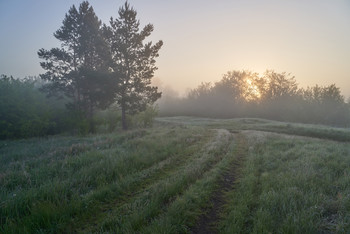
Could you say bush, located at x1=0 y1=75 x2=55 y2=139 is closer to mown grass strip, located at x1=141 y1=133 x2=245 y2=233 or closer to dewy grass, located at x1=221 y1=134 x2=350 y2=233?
mown grass strip, located at x1=141 y1=133 x2=245 y2=233

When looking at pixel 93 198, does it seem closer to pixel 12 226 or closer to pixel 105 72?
pixel 12 226

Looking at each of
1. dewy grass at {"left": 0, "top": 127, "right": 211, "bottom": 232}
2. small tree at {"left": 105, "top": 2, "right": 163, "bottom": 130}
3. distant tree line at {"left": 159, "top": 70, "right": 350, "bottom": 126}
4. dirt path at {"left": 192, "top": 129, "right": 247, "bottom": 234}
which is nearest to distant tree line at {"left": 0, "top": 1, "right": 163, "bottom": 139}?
small tree at {"left": 105, "top": 2, "right": 163, "bottom": 130}

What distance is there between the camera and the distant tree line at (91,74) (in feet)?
70.7

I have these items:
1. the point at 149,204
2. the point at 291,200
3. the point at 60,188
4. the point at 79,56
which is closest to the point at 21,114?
the point at 79,56

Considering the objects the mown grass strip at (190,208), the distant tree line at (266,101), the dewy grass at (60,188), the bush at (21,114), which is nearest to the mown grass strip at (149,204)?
the mown grass strip at (190,208)

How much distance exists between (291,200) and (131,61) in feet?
71.8

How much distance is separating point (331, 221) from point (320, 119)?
65378 millimetres

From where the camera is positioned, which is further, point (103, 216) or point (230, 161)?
point (230, 161)

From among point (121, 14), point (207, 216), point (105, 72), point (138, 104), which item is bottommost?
point (207, 216)

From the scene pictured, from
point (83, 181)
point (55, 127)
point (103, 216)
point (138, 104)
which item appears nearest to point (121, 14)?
point (138, 104)

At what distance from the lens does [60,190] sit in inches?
197

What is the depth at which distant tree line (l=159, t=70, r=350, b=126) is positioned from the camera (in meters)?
54.5

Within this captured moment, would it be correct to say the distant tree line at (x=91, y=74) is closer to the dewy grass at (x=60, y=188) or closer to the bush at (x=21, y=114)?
the bush at (x=21, y=114)

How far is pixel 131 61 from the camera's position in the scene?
72.6 ft
